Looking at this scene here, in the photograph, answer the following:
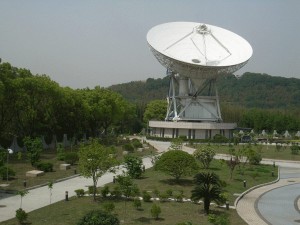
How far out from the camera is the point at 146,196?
22141mm

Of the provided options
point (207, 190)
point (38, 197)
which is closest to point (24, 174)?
point (38, 197)

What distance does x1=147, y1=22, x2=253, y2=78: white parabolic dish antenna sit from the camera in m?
68.1

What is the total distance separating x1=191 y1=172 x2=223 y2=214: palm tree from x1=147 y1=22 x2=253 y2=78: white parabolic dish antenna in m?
47.0

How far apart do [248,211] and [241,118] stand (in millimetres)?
91177

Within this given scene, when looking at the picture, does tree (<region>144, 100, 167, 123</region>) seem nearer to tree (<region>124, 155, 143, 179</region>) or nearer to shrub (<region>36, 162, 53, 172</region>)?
shrub (<region>36, 162, 53, 172</region>)

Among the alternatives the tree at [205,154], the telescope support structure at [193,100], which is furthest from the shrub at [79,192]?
the telescope support structure at [193,100]

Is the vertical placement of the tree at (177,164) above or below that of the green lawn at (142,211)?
above

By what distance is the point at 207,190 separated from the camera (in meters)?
20.8

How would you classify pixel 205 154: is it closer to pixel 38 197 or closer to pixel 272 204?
pixel 272 204

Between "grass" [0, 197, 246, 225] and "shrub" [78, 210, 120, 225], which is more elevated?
"shrub" [78, 210, 120, 225]

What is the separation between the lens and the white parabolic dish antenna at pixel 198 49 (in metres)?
68.1

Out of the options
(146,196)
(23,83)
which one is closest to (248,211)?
(146,196)

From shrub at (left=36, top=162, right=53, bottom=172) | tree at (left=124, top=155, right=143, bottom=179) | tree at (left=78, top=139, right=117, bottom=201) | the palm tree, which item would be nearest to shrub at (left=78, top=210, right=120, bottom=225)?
the palm tree

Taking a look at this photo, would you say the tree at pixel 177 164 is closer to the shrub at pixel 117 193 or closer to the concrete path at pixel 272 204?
the concrete path at pixel 272 204
